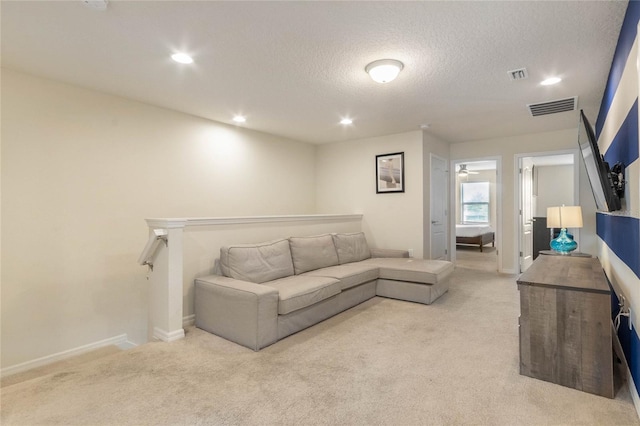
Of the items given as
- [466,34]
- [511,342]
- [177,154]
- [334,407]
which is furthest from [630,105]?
[177,154]

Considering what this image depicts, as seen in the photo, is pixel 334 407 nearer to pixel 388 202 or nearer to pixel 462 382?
pixel 462 382

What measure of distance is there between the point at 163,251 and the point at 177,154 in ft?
5.32

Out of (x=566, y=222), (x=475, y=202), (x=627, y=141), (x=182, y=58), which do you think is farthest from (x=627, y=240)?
(x=475, y=202)

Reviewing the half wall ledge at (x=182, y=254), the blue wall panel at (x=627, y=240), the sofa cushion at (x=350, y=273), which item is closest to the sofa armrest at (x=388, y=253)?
the sofa cushion at (x=350, y=273)

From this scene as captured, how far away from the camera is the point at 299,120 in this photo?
457 cm

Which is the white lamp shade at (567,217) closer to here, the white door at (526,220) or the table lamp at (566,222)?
the table lamp at (566,222)

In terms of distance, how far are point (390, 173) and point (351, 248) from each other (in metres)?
1.55

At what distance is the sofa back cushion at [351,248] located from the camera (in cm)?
462

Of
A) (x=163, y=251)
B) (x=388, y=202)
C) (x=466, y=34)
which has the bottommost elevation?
(x=163, y=251)

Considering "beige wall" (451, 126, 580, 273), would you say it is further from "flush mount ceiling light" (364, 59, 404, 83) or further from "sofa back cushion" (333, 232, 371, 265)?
"flush mount ceiling light" (364, 59, 404, 83)

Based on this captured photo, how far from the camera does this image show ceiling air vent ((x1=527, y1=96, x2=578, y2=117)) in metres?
3.75

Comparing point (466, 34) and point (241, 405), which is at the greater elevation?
point (466, 34)

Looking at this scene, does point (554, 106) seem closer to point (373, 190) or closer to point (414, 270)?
point (414, 270)

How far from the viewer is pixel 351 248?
4.79m
